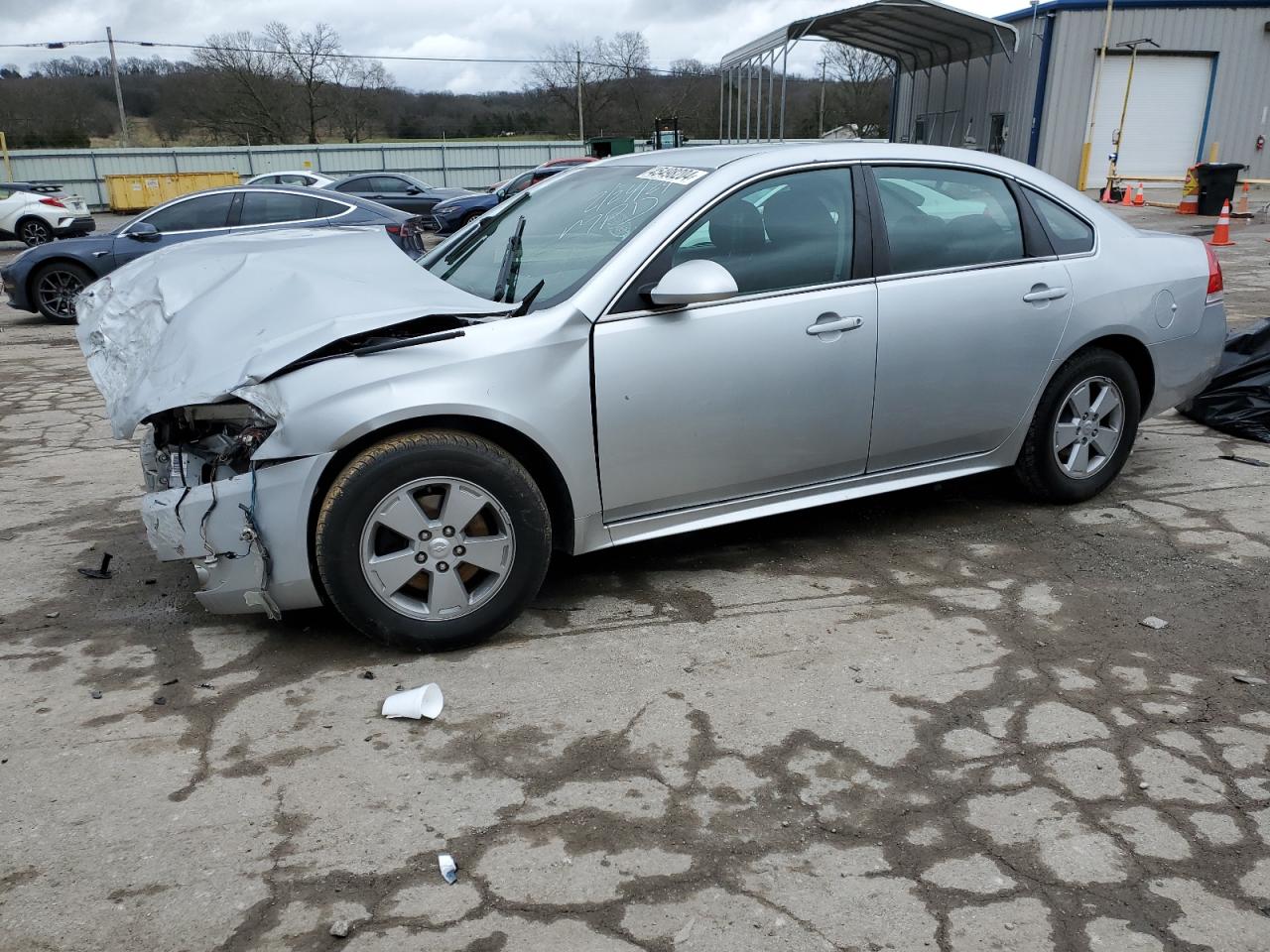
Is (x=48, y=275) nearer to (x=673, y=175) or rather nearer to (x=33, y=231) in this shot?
(x=673, y=175)

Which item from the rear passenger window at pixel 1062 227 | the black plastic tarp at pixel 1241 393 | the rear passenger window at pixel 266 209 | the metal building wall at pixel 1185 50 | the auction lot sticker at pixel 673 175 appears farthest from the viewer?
the metal building wall at pixel 1185 50

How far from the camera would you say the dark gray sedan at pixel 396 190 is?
72.7 feet

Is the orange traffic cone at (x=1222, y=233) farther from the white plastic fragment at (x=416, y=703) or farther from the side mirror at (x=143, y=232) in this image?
the white plastic fragment at (x=416, y=703)

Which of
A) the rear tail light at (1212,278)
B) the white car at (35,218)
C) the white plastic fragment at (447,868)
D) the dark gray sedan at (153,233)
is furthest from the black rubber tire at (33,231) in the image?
the white plastic fragment at (447,868)

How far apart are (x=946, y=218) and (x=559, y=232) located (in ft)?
5.39

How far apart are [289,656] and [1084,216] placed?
393cm

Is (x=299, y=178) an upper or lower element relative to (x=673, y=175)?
lower

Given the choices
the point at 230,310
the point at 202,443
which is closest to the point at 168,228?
the point at 230,310

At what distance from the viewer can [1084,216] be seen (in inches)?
186

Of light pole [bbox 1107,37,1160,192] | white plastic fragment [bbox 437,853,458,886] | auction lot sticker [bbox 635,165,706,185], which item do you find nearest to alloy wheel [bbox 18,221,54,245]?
auction lot sticker [bbox 635,165,706,185]

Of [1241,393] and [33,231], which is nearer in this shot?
[1241,393]

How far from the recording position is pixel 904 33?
2291 centimetres

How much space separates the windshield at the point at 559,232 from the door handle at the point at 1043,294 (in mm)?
1548

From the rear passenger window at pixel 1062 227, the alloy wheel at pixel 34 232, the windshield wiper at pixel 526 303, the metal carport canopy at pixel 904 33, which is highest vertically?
the metal carport canopy at pixel 904 33
